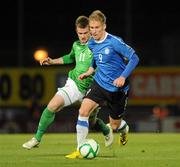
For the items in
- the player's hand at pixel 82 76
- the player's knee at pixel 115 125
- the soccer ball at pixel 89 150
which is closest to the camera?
the soccer ball at pixel 89 150

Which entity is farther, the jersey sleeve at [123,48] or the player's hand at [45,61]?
the player's hand at [45,61]

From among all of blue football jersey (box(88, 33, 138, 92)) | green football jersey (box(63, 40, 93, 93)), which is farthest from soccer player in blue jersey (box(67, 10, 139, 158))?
green football jersey (box(63, 40, 93, 93))

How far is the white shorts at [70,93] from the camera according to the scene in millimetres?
12570

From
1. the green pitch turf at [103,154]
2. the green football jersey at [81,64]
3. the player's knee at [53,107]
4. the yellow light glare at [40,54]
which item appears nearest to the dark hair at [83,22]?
the green football jersey at [81,64]

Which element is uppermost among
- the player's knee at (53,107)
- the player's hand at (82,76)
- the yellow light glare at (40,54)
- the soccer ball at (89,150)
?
the player's hand at (82,76)

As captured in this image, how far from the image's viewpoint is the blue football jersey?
11.6 meters

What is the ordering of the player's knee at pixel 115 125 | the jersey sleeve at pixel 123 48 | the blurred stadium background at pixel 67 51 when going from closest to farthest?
the jersey sleeve at pixel 123 48
the player's knee at pixel 115 125
the blurred stadium background at pixel 67 51

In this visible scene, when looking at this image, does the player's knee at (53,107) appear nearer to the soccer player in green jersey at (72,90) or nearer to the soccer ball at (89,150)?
the soccer player in green jersey at (72,90)

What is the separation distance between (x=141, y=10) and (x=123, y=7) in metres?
1.84

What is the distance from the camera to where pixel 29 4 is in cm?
3912

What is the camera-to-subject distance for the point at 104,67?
11.7 meters

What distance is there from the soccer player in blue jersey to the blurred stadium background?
487 inches

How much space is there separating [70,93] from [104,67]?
1118mm

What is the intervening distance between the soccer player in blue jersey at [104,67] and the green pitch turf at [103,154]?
656 mm
